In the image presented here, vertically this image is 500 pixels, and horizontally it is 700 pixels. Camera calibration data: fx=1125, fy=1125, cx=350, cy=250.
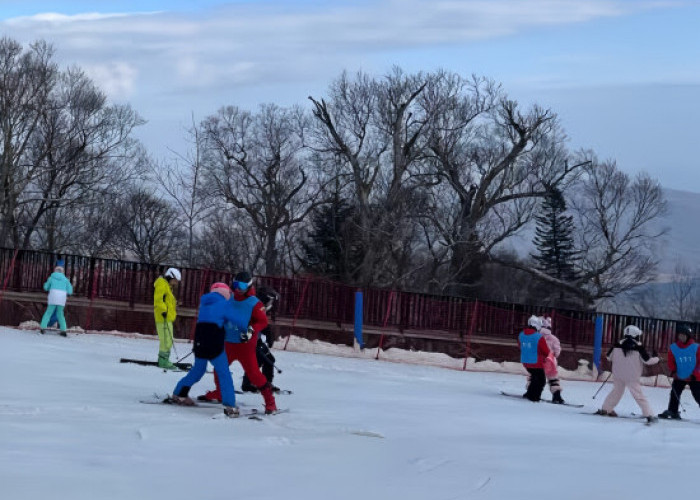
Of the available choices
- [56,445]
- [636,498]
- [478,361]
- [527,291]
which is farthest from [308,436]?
[527,291]

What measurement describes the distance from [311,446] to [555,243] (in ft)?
206

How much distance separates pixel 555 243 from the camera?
7162 cm

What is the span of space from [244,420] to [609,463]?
3815mm

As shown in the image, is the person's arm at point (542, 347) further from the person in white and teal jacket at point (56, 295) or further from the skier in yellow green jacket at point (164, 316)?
the person in white and teal jacket at point (56, 295)

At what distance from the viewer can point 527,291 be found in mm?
76125

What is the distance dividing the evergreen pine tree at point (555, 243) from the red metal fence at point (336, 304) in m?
37.9

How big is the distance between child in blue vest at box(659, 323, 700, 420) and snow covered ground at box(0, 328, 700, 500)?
1.37 m

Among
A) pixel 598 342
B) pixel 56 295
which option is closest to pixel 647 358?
pixel 56 295

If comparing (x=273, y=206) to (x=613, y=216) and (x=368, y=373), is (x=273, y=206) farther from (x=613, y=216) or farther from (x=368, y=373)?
(x=368, y=373)

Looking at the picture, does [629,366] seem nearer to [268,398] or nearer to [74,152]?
[268,398]

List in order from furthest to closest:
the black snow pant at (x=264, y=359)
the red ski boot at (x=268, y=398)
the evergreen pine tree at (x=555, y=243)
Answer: the evergreen pine tree at (x=555, y=243) → the black snow pant at (x=264, y=359) → the red ski boot at (x=268, y=398)

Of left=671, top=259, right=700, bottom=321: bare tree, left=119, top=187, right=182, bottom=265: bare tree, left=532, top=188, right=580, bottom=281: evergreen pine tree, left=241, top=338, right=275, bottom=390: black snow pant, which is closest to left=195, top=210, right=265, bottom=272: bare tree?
left=119, top=187, right=182, bottom=265: bare tree

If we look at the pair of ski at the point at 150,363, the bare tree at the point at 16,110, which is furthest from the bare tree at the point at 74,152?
the pair of ski at the point at 150,363

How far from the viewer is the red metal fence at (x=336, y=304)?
27391 millimetres
